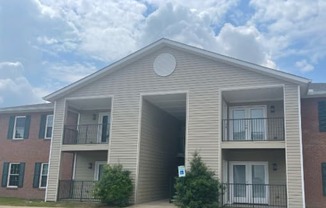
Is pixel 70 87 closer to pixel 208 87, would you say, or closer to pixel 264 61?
pixel 208 87

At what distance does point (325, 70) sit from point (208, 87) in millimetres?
11565

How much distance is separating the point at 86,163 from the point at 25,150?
4.99 metres

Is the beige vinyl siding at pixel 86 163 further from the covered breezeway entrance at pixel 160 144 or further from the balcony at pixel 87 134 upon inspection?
the covered breezeway entrance at pixel 160 144

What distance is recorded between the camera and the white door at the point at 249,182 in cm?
1789

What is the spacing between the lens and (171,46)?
18859 mm

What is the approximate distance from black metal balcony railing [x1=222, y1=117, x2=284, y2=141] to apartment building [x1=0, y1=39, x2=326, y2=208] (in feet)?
0.17

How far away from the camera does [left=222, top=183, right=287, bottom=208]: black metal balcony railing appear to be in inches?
683

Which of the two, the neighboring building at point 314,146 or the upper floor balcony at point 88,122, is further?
the upper floor balcony at point 88,122

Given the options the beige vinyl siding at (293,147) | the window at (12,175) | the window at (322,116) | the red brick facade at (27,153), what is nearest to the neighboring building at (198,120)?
the beige vinyl siding at (293,147)

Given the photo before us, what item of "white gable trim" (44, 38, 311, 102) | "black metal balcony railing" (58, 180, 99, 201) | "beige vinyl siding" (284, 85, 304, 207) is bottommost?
"black metal balcony railing" (58, 180, 99, 201)

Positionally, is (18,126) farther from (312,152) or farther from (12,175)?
(312,152)

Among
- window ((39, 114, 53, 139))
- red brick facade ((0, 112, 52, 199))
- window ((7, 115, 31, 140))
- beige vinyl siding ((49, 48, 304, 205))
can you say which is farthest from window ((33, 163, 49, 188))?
beige vinyl siding ((49, 48, 304, 205))

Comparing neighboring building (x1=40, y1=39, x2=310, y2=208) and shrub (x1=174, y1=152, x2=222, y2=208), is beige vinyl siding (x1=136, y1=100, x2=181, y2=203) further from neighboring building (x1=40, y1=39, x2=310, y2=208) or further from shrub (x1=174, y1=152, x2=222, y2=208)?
shrub (x1=174, y1=152, x2=222, y2=208)

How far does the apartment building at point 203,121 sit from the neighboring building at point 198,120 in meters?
0.05
